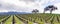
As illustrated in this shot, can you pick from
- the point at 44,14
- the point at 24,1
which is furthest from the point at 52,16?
the point at 24,1

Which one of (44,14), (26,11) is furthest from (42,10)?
(26,11)

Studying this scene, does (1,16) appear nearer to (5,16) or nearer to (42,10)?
(5,16)

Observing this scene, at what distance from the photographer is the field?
3.55 m

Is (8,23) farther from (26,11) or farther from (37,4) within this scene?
(37,4)

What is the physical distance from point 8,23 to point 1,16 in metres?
0.19

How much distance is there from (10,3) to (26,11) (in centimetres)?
36

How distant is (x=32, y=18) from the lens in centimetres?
358

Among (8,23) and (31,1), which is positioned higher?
(31,1)

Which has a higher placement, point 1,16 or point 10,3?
point 10,3

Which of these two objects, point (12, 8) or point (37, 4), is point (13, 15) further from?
point (37, 4)

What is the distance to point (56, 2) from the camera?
3586mm

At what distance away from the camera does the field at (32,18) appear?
355 centimetres

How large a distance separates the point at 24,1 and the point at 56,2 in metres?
0.64

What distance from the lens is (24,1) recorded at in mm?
3617
